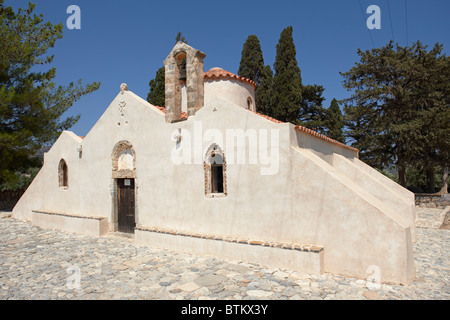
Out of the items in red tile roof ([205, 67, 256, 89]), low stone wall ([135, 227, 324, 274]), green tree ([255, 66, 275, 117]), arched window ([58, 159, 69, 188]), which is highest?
green tree ([255, 66, 275, 117])

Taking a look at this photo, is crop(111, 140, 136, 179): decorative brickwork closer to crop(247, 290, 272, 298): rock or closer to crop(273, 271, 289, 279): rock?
crop(273, 271, 289, 279): rock

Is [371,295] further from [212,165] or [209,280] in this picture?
[212,165]

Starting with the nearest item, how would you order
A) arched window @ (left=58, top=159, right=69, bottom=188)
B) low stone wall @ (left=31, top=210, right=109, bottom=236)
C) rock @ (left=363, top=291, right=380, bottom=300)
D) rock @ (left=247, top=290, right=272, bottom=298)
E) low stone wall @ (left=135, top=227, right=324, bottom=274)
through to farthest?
rock @ (left=363, top=291, right=380, bottom=300) < rock @ (left=247, top=290, right=272, bottom=298) < low stone wall @ (left=135, top=227, right=324, bottom=274) < low stone wall @ (left=31, top=210, right=109, bottom=236) < arched window @ (left=58, top=159, right=69, bottom=188)

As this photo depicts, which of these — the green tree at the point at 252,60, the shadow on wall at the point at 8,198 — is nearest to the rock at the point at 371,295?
the shadow on wall at the point at 8,198

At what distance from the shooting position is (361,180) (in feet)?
32.3

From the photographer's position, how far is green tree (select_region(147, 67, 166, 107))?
75.0 feet

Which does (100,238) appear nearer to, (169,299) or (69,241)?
(69,241)

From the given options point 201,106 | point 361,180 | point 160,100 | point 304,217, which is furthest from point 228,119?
point 160,100

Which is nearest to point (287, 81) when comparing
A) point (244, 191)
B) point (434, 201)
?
point (434, 201)

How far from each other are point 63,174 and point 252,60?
19.2 m

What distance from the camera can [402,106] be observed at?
1977 centimetres

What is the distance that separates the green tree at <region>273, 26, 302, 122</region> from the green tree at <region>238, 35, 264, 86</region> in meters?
2.48

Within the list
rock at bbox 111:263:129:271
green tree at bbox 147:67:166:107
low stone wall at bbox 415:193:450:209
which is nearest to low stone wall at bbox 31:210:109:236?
rock at bbox 111:263:129:271

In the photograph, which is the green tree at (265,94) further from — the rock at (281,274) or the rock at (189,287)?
the rock at (189,287)
